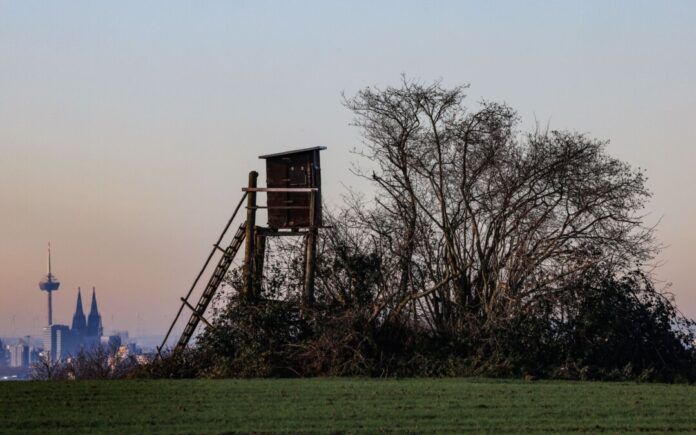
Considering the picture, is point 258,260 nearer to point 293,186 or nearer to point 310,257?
point 310,257

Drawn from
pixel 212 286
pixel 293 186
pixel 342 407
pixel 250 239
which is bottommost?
pixel 342 407

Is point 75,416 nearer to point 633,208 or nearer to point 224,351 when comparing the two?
point 224,351

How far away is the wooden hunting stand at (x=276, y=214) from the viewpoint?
125 ft

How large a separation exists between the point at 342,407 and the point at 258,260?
1394cm

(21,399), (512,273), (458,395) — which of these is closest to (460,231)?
(512,273)

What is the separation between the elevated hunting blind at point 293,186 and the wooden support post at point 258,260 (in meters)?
0.86

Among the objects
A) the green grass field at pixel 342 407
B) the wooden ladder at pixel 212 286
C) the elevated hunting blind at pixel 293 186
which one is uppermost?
the elevated hunting blind at pixel 293 186

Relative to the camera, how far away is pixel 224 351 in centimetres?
3528

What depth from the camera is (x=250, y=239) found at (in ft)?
126

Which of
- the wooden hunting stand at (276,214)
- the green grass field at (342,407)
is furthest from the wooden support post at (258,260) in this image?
the green grass field at (342,407)

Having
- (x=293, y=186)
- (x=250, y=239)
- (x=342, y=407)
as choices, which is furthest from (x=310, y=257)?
(x=342, y=407)

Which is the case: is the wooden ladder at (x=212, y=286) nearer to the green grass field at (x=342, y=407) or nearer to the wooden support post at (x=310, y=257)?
the wooden support post at (x=310, y=257)

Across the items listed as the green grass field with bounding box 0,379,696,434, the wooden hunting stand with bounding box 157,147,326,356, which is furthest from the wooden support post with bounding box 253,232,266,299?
the green grass field with bounding box 0,379,696,434

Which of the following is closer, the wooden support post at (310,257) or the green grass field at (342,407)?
the green grass field at (342,407)
